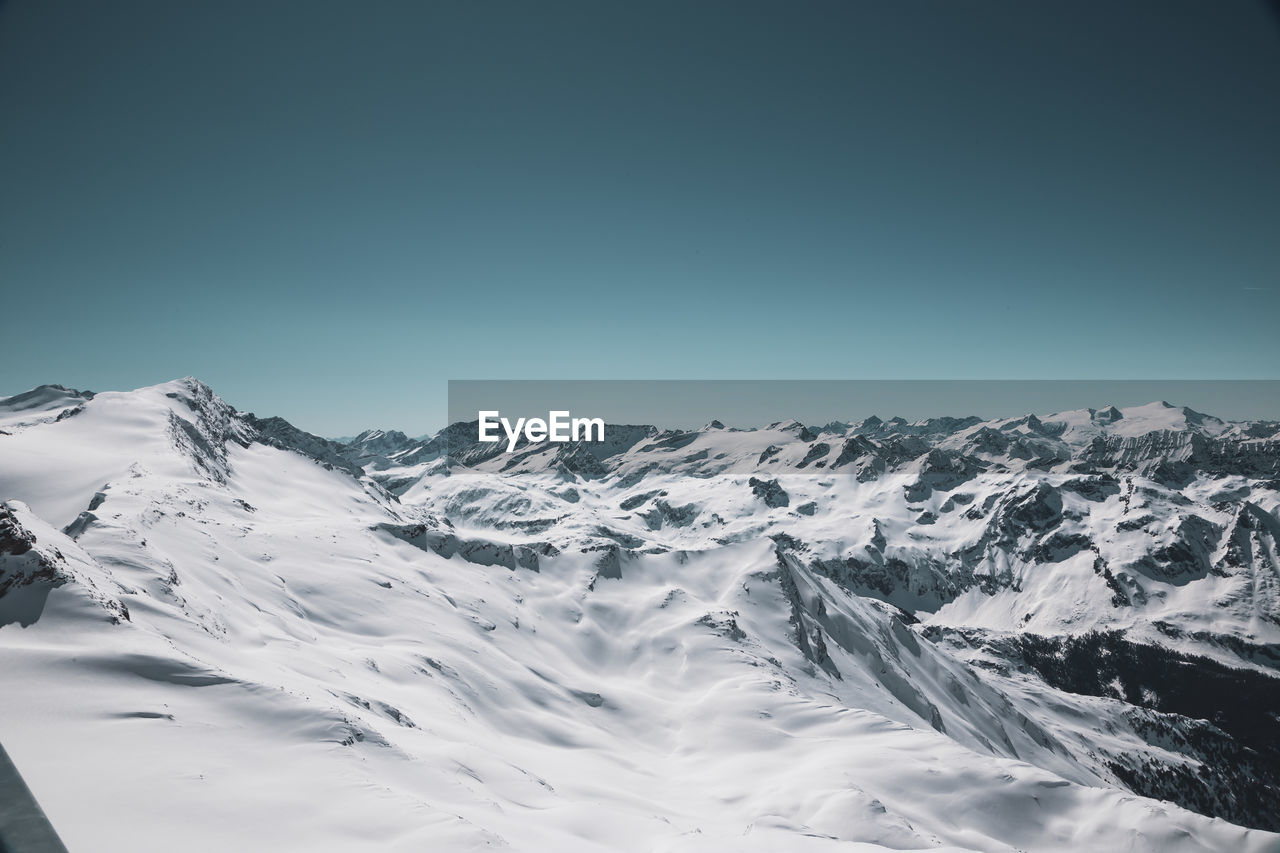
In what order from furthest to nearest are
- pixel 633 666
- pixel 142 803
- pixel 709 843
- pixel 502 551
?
pixel 502 551
pixel 633 666
pixel 709 843
pixel 142 803

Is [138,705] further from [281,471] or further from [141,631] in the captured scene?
[281,471]

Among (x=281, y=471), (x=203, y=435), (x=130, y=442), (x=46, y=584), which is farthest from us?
(x=281, y=471)

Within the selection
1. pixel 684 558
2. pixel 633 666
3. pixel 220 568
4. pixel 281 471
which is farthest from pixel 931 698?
pixel 281 471

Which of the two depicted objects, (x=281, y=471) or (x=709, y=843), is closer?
(x=709, y=843)

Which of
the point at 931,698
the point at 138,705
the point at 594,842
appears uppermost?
the point at 138,705

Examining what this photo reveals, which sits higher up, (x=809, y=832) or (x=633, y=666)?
(x=809, y=832)

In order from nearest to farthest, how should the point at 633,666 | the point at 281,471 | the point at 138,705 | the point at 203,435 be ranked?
the point at 138,705, the point at 633,666, the point at 203,435, the point at 281,471

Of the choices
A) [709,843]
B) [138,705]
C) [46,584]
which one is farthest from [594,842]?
[46,584]

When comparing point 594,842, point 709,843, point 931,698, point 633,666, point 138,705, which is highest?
point 138,705

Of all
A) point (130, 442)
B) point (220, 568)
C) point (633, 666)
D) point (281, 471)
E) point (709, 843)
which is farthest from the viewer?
point (281, 471)

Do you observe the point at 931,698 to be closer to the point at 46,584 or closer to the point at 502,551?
the point at 502,551
